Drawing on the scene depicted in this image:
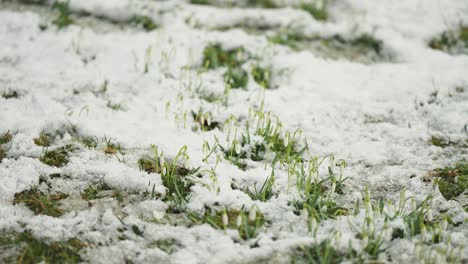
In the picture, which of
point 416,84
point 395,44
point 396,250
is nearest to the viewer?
point 396,250

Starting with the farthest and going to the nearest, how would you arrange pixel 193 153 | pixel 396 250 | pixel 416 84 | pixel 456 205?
pixel 416 84, pixel 193 153, pixel 456 205, pixel 396 250

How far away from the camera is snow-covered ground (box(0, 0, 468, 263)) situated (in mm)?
2502

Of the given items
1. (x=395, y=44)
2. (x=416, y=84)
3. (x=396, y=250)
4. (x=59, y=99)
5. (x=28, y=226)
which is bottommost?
(x=28, y=226)

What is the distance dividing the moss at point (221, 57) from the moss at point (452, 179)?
2311 mm

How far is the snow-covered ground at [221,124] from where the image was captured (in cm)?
250

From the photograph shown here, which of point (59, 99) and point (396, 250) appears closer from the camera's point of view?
point (396, 250)

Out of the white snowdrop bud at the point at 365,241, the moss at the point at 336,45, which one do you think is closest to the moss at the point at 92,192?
the white snowdrop bud at the point at 365,241

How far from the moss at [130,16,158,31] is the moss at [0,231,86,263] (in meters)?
3.32

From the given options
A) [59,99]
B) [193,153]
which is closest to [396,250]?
[193,153]

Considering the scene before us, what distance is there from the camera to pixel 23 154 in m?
3.09

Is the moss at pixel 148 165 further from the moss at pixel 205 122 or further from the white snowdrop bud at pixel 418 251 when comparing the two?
the white snowdrop bud at pixel 418 251

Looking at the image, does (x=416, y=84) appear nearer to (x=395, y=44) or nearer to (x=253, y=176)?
(x=395, y=44)

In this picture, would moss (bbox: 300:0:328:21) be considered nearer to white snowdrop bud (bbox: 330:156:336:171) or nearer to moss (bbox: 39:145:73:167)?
white snowdrop bud (bbox: 330:156:336:171)

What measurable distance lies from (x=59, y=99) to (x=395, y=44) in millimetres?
3792
